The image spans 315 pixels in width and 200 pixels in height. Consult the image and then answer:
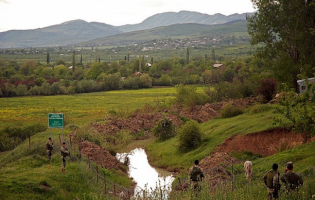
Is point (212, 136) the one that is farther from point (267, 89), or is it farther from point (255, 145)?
point (267, 89)

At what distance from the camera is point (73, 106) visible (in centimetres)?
8081

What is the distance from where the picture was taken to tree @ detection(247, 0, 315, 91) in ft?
138

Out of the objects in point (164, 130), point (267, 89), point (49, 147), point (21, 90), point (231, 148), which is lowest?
point (164, 130)

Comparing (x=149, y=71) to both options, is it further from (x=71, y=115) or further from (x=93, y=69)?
(x=71, y=115)

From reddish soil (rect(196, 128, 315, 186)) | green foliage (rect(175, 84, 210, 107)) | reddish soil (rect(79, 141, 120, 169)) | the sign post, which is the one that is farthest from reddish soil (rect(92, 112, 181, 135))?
the sign post

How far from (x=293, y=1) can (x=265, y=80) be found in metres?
12.2

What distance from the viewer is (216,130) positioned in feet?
142

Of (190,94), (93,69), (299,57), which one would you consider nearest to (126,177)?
(299,57)

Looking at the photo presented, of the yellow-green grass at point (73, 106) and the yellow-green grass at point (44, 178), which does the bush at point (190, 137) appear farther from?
the yellow-green grass at point (73, 106)

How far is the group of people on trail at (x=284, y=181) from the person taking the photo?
1752 centimetres

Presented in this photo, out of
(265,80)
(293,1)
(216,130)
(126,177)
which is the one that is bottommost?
(126,177)

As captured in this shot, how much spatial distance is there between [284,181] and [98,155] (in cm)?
2340

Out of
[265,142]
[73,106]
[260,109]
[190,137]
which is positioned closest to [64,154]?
[265,142]

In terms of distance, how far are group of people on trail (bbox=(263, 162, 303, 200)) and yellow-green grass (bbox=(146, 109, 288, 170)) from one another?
1769 centimetres
